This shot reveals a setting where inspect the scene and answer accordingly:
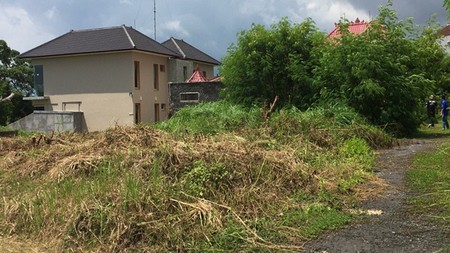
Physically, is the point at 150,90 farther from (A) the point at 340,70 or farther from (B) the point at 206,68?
(A) the point at 340,70

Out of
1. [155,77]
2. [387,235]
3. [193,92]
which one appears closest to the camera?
[387,235]

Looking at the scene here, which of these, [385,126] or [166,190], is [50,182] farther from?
[385,126]

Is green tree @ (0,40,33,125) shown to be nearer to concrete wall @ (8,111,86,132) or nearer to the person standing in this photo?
concrete wall @ (8,111,86,132)

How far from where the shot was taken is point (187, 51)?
1592 inches

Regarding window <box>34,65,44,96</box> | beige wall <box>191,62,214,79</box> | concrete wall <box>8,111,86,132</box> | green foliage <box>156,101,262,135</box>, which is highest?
beige wall <box>191,62,214,79</box>

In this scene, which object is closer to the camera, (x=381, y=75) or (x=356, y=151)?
(x=356, y=151)

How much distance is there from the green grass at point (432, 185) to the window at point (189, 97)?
48.5ft

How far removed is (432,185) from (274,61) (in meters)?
11.6

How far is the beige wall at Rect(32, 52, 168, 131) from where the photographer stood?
31812mm

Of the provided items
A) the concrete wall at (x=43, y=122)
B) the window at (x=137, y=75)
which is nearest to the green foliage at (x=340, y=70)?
the concrete wall at (x=43, y=122)

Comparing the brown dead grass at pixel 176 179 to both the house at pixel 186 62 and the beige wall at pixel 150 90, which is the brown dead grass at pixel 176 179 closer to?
the beige wall at pixel 150 90

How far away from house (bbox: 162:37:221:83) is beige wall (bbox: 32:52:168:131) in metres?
1.34

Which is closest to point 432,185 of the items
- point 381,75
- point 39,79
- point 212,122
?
point 212,122

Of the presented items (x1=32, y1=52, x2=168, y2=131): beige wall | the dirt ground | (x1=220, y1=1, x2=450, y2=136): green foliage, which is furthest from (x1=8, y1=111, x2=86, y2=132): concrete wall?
the dirt ground
